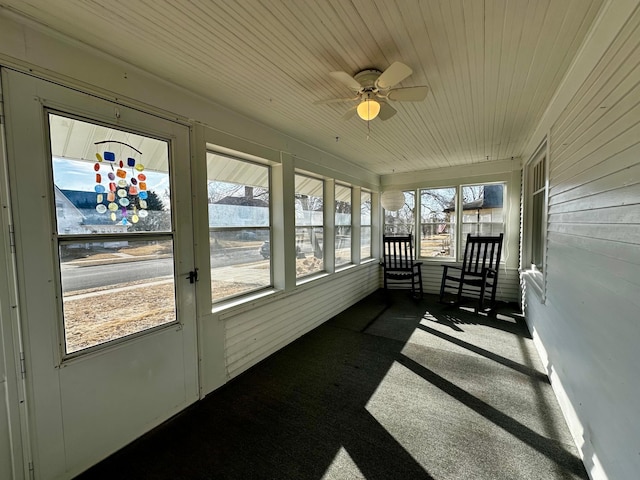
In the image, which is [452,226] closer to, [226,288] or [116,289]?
[226,288]

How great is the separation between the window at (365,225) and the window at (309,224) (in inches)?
53.8

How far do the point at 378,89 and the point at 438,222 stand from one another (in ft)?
13.3

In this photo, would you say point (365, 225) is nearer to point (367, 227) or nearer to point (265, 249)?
point (367, 227)

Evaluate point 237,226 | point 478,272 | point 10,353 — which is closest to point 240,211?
point 237,226

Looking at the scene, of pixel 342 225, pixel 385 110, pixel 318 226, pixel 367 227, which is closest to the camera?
pixel 385 110

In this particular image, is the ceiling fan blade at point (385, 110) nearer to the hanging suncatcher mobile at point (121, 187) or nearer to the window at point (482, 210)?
the hanging suncatcher mobile at point (121, 187)

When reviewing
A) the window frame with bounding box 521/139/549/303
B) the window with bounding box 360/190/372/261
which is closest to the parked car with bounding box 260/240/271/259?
the window with bounding box 360/190/372/261

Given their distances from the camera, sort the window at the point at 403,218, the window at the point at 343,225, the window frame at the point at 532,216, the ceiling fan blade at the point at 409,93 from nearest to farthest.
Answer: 1. the ceiling fan blade at the point at 409,93
2. the window frame at the point at 532,216
3. the window at the point at 343,225
4. the window at the point at 403,218

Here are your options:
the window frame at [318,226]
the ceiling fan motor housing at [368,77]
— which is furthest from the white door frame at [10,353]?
the window frame at [318,226]

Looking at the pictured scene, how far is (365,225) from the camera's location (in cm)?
546

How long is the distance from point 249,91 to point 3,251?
179 cm

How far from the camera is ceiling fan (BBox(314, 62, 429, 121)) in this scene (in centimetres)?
165

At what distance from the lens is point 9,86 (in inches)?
52.2

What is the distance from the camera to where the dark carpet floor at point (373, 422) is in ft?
5.22
